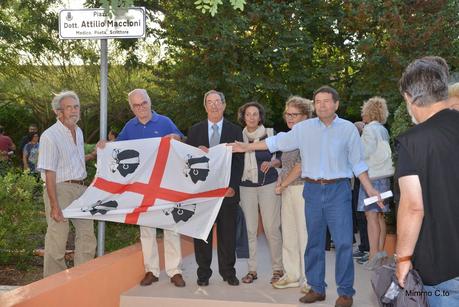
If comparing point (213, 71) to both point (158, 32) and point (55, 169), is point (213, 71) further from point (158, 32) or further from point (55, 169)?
point (55, 169)

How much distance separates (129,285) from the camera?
6508 mm

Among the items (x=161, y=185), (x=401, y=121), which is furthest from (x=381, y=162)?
(x=161, y=185)

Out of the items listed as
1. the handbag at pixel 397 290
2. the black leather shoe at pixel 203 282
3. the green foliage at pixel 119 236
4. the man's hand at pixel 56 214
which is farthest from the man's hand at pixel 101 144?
the handbag at pixel 397 290

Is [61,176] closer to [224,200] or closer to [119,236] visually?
[224,200]

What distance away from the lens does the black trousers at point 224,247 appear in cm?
668

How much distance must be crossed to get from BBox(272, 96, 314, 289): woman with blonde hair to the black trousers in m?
0.51

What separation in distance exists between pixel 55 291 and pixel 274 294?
2.19 m

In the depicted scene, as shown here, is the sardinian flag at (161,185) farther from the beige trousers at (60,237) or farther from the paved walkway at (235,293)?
the paved walkway at (235,293)

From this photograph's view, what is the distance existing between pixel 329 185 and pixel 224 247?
148cm

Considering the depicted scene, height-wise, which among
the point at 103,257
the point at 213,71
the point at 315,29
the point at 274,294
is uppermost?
the point at 315,29

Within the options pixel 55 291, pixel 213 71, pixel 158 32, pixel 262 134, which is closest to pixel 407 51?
pixel 213 71

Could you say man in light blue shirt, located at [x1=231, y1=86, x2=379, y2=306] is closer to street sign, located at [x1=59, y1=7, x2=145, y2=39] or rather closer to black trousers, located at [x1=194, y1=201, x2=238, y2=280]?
black trousers, located at [x1=194, y1=201, x2=238, y2=280]

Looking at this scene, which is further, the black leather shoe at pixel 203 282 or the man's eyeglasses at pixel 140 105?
the man's eyeglasses at pixel 140 105

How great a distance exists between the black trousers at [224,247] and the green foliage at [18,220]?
1885 millimetres
